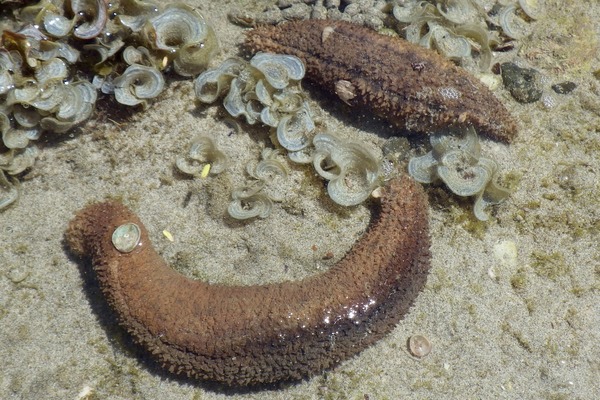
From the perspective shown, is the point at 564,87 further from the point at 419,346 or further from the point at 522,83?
the point at 419,346

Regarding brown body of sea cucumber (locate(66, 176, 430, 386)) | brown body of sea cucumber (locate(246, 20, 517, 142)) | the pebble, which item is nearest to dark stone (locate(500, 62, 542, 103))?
brown body of sea cucumber (locate(246, 20, 517, 142))

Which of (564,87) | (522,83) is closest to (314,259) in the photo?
(522,83)

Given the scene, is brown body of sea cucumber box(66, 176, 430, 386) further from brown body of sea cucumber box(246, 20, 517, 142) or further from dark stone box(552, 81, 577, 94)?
dark stone box(552, 81, 577, 94)

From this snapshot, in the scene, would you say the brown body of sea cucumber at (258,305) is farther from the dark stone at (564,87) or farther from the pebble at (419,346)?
the dark stone at (564,87)

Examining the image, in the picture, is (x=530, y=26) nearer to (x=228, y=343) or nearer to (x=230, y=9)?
(x=230, y=9)

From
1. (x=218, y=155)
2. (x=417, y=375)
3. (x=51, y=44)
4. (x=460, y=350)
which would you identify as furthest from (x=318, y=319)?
(x=51, y=44)
